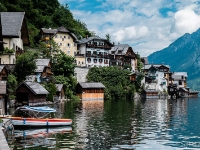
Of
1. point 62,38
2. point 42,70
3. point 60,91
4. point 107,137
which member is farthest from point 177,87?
point 107,137

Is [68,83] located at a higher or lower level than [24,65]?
lower

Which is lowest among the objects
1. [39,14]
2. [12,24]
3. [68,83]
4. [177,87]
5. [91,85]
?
[177,87]

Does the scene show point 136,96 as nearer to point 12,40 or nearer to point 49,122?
point 12,40

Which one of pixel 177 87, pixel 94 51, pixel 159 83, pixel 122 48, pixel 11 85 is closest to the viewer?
pixel 11 85

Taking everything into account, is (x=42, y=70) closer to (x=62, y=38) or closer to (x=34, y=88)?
(x=34, y=88)

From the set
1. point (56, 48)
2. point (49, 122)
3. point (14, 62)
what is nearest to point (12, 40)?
point (14, 62)

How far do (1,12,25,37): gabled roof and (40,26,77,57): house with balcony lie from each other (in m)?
38.9

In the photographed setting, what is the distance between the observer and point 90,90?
9125 centimetres

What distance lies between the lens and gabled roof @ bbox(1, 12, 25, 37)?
55.1 metres

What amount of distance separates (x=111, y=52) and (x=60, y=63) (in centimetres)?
3629

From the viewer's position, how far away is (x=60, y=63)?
87.1 meters

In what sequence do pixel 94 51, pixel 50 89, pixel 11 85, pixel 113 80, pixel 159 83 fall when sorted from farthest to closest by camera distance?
pixel 159 83 → pixel 94 51 → pixel 113 80 → pixel 50 89 → pixel 11 85

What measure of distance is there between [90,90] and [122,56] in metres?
32.2

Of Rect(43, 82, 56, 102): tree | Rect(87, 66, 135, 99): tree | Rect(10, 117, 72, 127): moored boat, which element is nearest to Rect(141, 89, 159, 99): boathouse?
Rect(87, 66, 135, 99): tree
